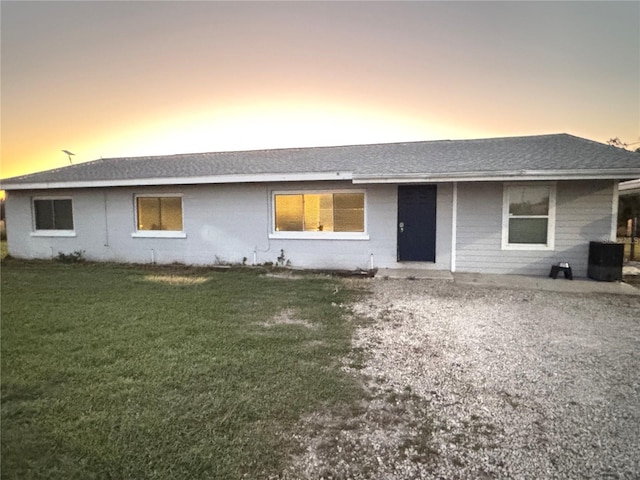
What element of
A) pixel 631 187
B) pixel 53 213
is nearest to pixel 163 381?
pixel 53 213

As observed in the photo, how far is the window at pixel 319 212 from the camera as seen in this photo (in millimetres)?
10328

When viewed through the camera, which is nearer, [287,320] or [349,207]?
[287,320]

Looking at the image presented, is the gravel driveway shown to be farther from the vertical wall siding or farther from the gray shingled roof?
the gray shingled roof

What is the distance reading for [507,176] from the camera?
8.37 meters

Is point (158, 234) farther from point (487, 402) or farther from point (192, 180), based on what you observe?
point (487, 402)

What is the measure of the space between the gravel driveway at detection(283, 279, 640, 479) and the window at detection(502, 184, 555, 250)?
3.27 m

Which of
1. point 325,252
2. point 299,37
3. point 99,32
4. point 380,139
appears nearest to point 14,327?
point 325,252

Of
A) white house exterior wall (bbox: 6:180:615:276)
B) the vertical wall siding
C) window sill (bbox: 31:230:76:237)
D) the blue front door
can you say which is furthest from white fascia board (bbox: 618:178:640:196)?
window sill (bbox: 31:230:76:237)

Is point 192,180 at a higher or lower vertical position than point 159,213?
higher

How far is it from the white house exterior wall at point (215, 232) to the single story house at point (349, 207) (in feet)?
0.11

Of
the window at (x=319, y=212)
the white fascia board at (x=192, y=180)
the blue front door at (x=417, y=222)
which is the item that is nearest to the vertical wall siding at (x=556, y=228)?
the blue front door at (x=417, y=222)

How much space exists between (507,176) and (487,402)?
6.59 metres

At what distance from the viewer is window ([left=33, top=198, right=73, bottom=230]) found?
12680 millimetres

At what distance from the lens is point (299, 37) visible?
11328 mm
